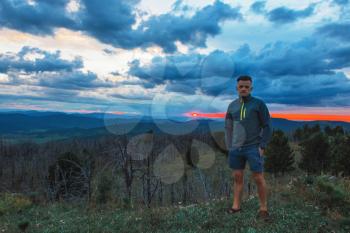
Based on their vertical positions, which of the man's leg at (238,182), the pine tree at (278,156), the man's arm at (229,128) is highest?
the man's arm at (229,128)

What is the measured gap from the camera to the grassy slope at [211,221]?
8.82 m

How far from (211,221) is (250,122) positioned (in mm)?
2744

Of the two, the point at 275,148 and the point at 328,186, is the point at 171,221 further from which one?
the point at 275,148

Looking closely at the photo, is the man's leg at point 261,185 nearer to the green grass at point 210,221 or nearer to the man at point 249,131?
the man at point 249,131

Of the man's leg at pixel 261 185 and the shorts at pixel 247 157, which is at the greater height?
the shorts at pixel 247 157

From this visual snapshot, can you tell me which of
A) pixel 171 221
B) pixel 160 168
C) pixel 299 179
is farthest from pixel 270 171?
pixel 160 168

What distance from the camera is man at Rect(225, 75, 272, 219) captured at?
9.16 meters

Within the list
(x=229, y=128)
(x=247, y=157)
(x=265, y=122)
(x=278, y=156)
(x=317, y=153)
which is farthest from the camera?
(x=278, y=156)

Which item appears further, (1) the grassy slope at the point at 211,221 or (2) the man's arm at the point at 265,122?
(2) the man's arm at the point at 265,122

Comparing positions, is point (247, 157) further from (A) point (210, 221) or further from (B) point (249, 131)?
(A) point (210, 221)

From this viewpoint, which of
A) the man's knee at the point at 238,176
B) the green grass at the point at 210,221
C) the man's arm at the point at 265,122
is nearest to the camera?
the green grass at the point at 210,221

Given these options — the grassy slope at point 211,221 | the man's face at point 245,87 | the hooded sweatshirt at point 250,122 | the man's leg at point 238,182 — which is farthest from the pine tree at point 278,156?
the man's face at point 245,87

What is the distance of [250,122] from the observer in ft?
30.3

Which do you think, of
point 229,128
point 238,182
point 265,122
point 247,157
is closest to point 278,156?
point 238,182
